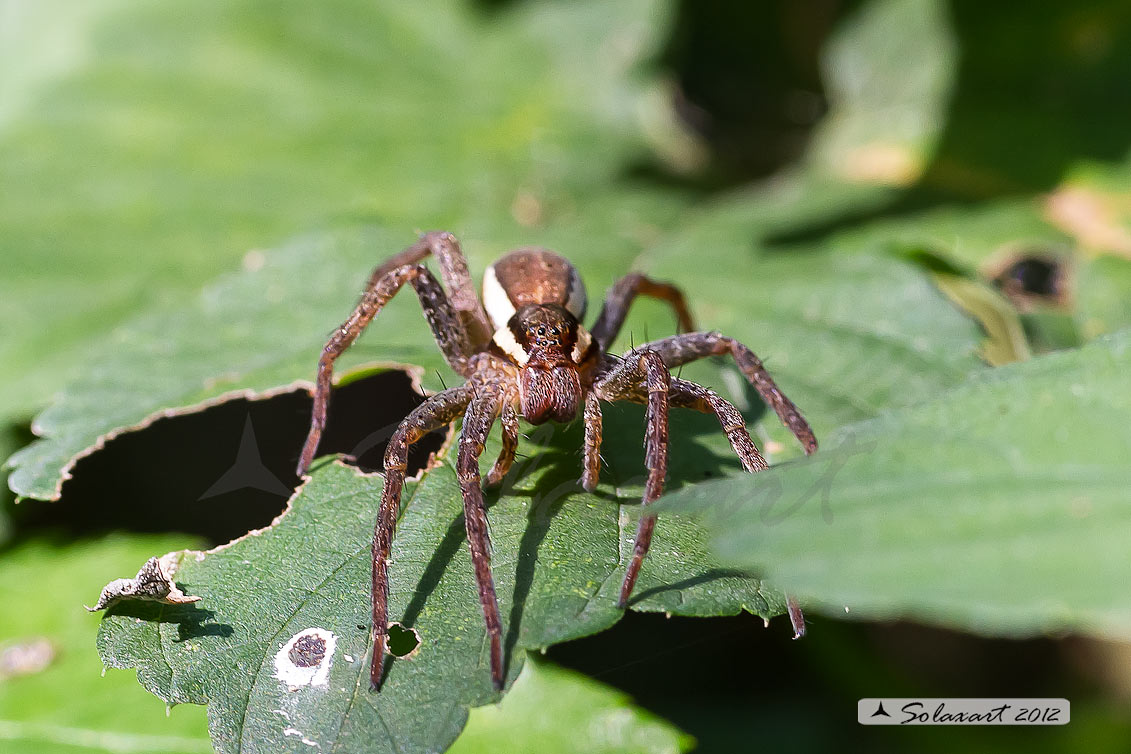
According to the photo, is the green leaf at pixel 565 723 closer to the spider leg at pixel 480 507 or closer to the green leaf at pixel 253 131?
the spider leg at pixel 480 507

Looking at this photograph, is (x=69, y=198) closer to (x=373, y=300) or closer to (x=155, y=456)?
(x=155, y=456)

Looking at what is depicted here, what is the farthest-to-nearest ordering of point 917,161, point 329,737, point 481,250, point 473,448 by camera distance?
point 917,161
point 481,250
point 473,448
point 329,737

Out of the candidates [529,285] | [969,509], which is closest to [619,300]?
[529,285]

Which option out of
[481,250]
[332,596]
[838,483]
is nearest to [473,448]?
[332,596]

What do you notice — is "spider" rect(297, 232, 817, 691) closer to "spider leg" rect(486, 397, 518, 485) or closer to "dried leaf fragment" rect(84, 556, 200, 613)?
"spider leg" rect(486, 397, 518, 485)

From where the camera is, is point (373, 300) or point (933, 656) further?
point (933, 656)

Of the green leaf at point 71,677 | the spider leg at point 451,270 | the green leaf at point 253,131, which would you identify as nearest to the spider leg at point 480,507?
the spider leg at point 451,270

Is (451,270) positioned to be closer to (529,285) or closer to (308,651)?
(529,285)
